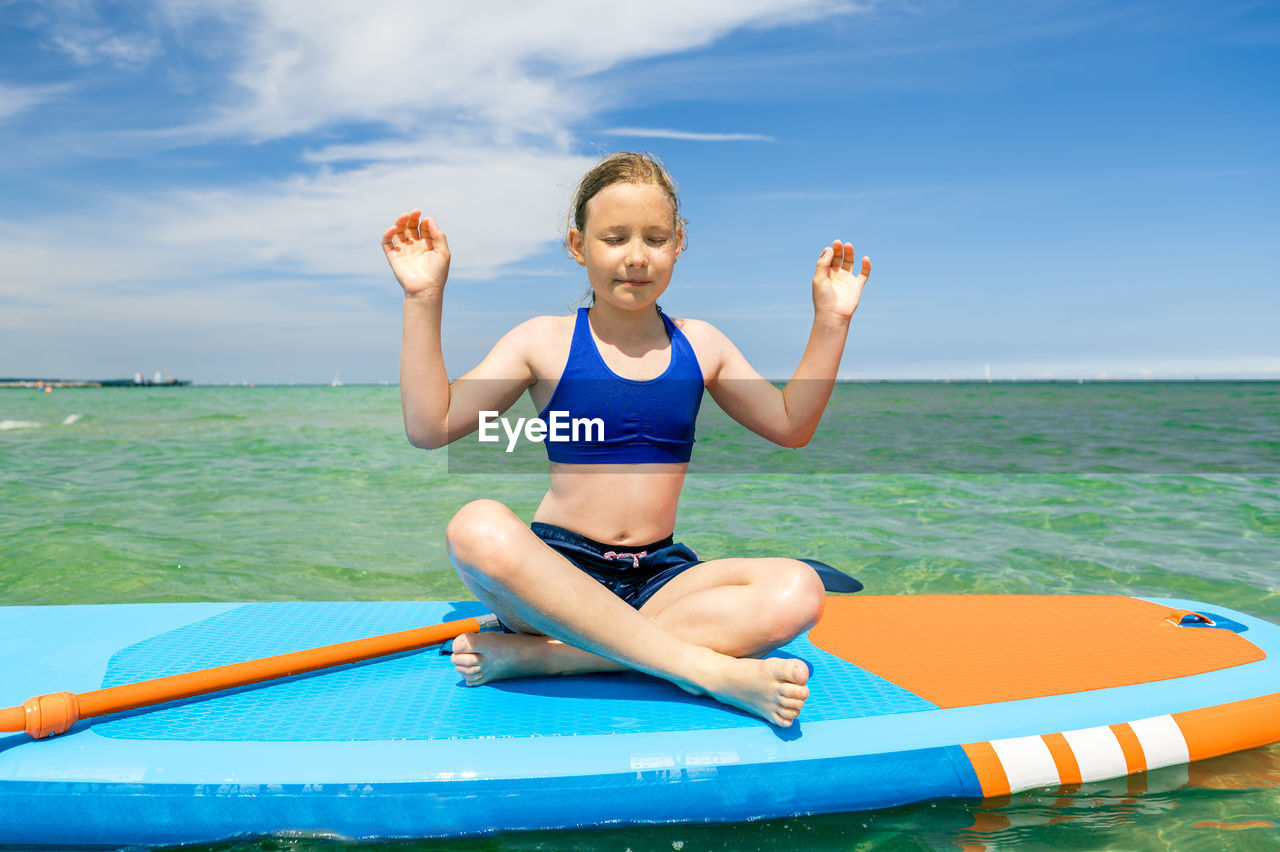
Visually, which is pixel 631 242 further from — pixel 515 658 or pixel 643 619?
pixel 515 658

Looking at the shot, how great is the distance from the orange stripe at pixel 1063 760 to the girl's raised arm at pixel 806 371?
0.77 metres

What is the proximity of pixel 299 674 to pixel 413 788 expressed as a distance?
568 mm

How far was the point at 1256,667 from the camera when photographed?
1993 mm

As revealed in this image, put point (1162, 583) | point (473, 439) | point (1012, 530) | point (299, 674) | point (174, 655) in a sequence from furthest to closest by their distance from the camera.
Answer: point (473, 439) → point (1012, 530) → point (1162, 583) → point (174, 655) → point (299, 674)

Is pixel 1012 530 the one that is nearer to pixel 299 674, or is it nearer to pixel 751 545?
pixel 751 545

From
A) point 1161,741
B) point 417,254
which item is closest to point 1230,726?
point 1161,741

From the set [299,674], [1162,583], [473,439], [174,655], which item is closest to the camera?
[299,674]

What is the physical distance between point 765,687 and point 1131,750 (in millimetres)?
790

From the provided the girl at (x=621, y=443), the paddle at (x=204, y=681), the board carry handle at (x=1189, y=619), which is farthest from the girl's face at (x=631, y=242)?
the board carry handle at (x=1189, y=619)

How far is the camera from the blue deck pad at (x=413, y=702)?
5.24 ft

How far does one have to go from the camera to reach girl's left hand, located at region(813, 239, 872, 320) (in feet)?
6.25

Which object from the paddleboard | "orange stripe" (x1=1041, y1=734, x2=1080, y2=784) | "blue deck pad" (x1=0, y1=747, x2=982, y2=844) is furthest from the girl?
"orange stripe" (x1=1041, y1=734, x2=1080, y2=784)

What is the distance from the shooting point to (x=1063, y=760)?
1.67 metres

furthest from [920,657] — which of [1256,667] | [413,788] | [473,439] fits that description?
[473,439]
